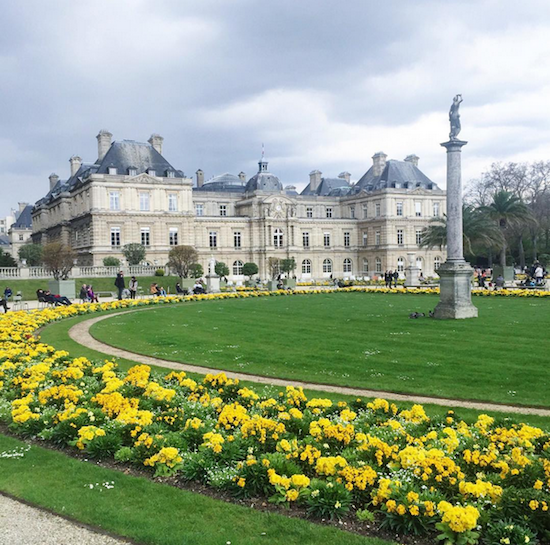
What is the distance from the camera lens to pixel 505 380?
11.0m

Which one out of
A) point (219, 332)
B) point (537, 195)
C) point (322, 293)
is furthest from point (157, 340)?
point (537, 195)

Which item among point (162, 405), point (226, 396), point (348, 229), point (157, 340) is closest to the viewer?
point (162, 405)

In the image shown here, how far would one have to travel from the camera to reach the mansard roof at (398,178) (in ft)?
259

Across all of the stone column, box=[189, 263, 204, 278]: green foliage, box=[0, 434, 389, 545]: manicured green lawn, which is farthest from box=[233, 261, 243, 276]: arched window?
box=[0, 434, 389, 545]: manicured green lawn

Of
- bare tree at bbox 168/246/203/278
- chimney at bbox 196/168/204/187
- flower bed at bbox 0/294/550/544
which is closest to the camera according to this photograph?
flower bed at bbox 0/294/550/544

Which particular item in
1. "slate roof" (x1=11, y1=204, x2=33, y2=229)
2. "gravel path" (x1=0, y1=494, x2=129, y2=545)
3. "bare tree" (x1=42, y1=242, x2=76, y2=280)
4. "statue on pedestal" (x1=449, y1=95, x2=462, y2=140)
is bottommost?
"gravel path" (x1=0, y1=494, x2=129, y2=545)

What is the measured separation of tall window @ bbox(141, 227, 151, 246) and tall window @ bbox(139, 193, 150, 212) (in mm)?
2229

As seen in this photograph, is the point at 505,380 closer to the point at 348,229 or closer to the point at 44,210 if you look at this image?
the point at 348,229

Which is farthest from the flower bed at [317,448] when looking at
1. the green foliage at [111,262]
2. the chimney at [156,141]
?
the chimney at [156,141]

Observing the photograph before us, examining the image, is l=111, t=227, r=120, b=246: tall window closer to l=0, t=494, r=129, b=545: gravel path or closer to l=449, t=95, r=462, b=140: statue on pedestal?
l=449, t=95, r=462, b=140: statue on pedestal

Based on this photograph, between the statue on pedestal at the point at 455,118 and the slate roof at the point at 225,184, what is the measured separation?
59.5 meters

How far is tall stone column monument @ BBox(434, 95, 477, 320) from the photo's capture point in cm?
2095

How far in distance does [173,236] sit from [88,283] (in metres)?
18.4

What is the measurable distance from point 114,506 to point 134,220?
58.4 meters
